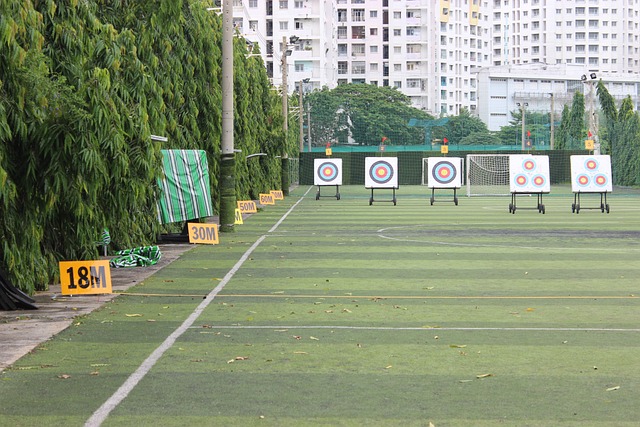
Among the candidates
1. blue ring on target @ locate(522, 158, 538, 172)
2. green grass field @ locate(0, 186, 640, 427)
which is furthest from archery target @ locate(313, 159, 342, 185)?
green grass field @ locate(0, 186, 640, 427)

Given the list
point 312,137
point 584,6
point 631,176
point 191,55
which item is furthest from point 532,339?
point 584,6

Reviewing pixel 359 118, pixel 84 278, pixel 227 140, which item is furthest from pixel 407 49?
pixel 84 278

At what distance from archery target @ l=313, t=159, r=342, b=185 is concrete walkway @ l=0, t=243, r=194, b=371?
32257 millimetres

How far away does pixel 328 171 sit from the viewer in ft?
157

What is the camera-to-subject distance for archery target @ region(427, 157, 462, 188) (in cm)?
4394

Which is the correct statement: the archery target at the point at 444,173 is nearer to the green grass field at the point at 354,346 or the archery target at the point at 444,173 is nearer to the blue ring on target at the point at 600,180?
the blue ring on target at the point at 600,180

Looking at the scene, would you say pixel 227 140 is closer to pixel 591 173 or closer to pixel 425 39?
pixel 591 173

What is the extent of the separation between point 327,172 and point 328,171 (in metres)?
0.09

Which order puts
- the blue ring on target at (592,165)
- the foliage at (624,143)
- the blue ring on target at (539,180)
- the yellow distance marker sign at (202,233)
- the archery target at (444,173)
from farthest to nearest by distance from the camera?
the foliage at (624,143), the archery target at (444,173), the blue ring on target at (539,180), the blue ring on target at (592,165), the yellow distance marker sign at (202,233)

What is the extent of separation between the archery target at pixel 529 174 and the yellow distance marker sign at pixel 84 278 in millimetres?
24396

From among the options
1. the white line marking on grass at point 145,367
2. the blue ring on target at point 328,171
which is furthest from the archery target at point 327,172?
the white line marking on grass at point 145,367

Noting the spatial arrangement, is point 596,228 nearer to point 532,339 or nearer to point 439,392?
point 532,339

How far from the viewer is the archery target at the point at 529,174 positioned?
3627 centimetres

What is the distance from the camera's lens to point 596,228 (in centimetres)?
2622
